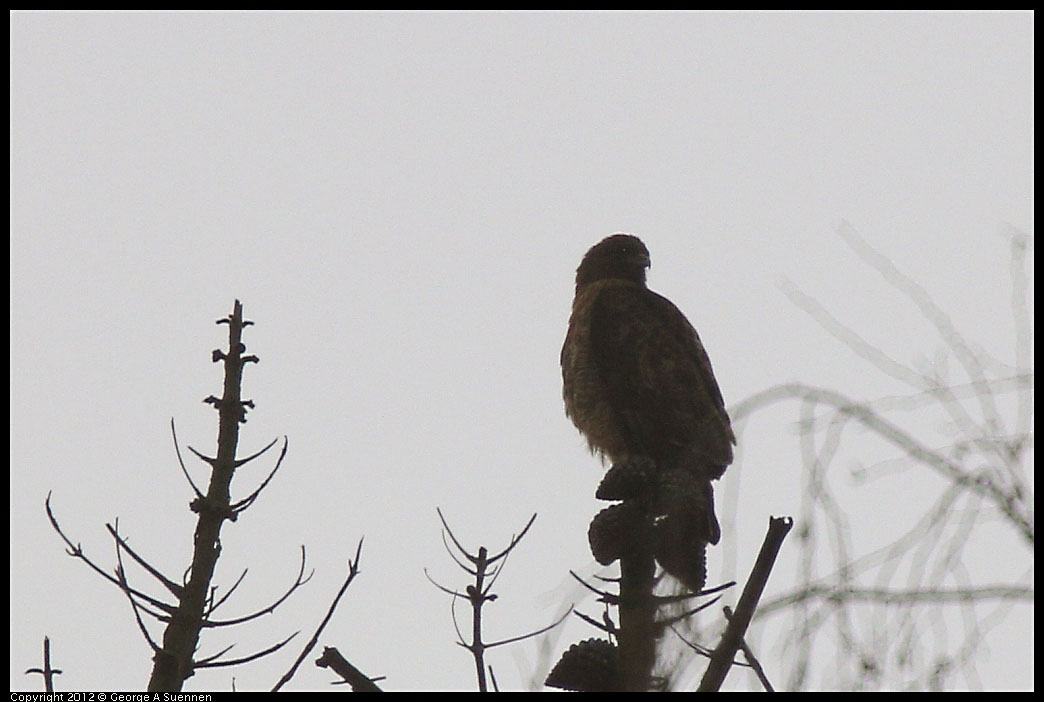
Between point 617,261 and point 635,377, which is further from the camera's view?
point 617,261

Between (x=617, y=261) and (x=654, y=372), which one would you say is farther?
(x=617, y=261)

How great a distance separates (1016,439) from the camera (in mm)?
2047

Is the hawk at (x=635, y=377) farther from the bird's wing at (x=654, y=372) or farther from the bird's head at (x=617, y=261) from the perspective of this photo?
the bird's head at (x=617, y=261)

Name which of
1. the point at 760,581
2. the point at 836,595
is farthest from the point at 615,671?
the point at 836,595

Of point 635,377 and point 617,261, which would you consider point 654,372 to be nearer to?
point 635,377

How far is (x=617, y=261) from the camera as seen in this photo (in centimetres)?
752

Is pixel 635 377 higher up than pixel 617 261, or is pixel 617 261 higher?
pixel 617 261

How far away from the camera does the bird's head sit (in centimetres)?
752

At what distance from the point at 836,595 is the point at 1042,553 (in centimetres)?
35

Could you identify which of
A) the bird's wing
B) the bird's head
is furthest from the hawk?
the bird's head

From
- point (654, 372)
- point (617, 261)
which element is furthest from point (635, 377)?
point (617, 261)

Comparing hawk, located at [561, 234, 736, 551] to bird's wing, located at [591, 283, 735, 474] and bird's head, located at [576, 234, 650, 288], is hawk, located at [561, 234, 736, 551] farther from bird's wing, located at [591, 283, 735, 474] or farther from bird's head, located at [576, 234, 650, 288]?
bird's head, located at [576, 234, 650, 288]

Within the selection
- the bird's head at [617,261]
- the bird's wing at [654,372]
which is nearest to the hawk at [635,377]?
the bird's wing at [654,372]
